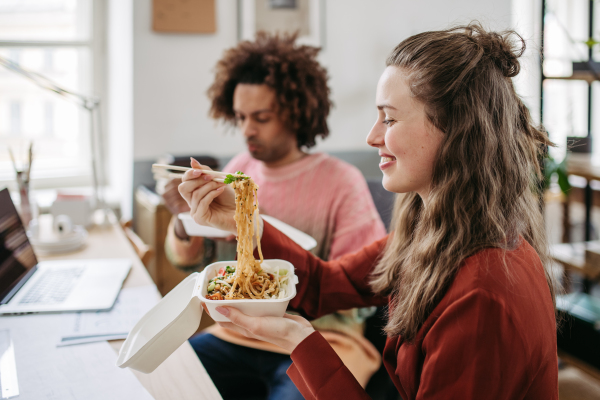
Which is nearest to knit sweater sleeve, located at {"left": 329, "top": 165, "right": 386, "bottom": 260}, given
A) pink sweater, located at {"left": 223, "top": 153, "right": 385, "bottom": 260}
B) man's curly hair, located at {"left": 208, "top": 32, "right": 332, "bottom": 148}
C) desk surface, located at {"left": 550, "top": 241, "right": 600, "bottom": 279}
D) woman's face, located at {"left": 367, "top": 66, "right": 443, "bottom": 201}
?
pink sweater, located at {"left": 223, "top": 153, "right": 385, "bottom": 260}

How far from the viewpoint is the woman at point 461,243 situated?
669 millimetres

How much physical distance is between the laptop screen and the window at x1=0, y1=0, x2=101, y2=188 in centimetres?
160

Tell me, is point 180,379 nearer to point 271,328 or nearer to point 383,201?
point 271,328

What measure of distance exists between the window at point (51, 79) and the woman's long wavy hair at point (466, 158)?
8.11 feet

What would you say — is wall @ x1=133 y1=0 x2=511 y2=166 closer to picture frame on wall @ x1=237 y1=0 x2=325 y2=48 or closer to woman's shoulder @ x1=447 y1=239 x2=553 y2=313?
picture frame on wall @ x1=237 y1=0 x2=325 y2=48

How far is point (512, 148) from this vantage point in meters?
0.80

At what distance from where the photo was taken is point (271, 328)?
75cm

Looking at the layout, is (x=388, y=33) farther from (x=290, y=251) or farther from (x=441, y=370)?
(x=441, y=370)

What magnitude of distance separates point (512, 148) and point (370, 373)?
2.48 ft

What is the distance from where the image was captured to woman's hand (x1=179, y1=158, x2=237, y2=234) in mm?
947

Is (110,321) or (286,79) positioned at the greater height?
(286,79)

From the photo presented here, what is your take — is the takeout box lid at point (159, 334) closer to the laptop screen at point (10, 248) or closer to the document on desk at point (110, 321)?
the document on desk at point (110, 321)

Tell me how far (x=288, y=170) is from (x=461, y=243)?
0.99 meters

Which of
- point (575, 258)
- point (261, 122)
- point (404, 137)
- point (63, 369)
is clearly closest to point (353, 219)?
point (261, 122)
